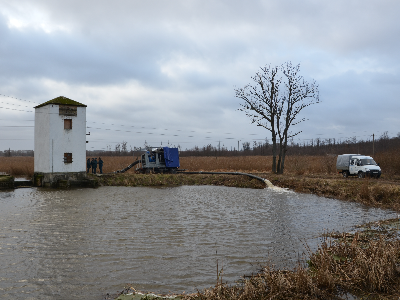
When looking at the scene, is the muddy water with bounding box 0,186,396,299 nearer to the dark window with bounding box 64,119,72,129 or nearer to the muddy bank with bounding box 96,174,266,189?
the muddy bank with bounding box 96,174,266,189

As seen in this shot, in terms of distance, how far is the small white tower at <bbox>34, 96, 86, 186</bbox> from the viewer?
29172 millimetres

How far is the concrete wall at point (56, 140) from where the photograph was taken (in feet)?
95.8

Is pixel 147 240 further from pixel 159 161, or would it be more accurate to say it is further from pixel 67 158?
pixel 159 161

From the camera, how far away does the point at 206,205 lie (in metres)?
19.1

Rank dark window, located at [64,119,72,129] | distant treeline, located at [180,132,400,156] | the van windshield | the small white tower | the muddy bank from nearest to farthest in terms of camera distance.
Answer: the van windshield → the small white tower → dark window, located at [64,119,72,129] → the muddy bank → distant treeline, located at [180,132,400,156]

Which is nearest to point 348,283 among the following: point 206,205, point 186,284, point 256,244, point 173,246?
point 186,284

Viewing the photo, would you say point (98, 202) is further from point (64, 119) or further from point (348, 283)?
point (348, 283)

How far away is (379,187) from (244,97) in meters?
18.3

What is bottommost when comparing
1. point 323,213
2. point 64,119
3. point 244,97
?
point 323,213

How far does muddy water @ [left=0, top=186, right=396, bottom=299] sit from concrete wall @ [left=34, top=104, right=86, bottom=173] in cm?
955

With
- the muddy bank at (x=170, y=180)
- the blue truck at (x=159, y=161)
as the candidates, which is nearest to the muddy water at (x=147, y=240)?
the muddy bank at (x=170, y=180)

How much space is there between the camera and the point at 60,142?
2948 centimetres

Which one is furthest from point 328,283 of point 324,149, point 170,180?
point 324,149

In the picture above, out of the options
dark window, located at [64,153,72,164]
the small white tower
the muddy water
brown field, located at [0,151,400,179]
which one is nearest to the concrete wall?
the small white tower
